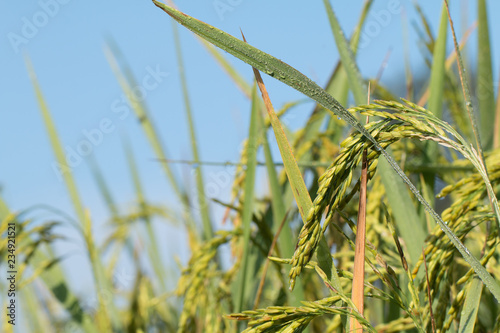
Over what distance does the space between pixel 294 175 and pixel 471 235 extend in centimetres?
56

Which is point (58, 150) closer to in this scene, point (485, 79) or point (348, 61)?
Result: point (348, 61)

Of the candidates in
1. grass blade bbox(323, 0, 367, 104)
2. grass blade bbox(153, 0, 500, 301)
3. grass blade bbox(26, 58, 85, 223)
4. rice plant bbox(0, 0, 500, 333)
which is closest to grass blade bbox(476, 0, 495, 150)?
rice plant bbox(0, 0, 500, 333)

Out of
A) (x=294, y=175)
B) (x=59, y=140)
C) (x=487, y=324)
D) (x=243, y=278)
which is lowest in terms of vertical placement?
(x=487, y=324)

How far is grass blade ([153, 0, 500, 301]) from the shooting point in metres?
0.48

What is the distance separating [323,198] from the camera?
0.49 meters

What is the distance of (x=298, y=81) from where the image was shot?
1.58 ft

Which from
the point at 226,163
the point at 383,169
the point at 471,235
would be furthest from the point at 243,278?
the point at 471,235

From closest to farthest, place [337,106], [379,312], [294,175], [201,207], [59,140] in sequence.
Answer: [337,106] < [294,175] < [379,312] < [201,207] < [59,140]

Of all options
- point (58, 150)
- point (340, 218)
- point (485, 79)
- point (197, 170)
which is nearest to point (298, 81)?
point (340, 218)

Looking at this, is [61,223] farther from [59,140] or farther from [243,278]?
[243,278]

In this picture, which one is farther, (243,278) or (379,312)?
(379,312)

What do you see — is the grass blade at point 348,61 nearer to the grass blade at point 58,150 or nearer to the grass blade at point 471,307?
the grass blade at point 471,307

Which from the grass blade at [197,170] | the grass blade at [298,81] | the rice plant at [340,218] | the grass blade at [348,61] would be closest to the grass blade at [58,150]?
the rice plant at [340,218]

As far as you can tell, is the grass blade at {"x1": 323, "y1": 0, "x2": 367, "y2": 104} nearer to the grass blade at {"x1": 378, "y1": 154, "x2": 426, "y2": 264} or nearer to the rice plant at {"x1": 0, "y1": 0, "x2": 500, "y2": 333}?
the rice plant at {"x1": 0, "y1": 0, "x2": 500, "y2": 333}
